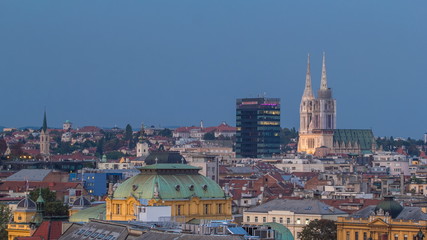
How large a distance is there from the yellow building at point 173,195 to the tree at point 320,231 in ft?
20.6

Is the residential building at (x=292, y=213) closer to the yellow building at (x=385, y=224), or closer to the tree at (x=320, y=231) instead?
the tree at (x=320, y=231)

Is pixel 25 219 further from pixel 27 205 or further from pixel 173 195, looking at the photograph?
pixel 173 195

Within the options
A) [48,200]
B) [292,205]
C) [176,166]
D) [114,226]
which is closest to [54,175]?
[48,200]

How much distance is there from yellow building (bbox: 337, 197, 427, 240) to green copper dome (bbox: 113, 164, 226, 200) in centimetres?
892

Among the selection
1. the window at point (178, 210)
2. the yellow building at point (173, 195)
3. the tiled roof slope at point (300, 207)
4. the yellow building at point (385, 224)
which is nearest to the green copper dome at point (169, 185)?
the yellow building at point (173, 195)

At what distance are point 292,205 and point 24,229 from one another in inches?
1414

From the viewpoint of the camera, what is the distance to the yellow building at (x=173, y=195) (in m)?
103

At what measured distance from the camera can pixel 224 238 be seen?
207ft

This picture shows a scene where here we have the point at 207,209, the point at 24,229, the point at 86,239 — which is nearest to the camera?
the point at 86,239

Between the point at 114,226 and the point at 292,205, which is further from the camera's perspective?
the point at 292,205

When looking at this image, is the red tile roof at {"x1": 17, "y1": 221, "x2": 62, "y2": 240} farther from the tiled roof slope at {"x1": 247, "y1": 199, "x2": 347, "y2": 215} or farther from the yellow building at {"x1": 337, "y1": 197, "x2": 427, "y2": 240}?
the tiled roof slope at {"x1": 247, "y1": 199, "x2": 347, "y2": 215}

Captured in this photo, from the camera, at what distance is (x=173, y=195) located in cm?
10431

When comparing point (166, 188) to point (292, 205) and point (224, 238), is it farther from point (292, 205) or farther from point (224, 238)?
point (224, 238)

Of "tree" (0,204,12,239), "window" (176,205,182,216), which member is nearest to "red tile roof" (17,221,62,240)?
"window" (176,205,182,216)
